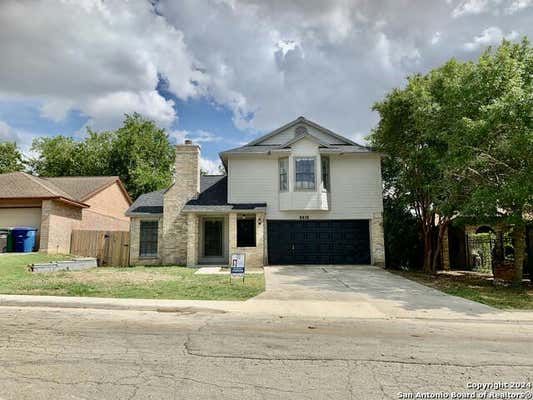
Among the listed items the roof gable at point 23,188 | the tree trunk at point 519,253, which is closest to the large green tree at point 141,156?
the roof gable at point 23,188

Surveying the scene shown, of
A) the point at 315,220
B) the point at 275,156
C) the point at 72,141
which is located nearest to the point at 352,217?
the point at 315,220

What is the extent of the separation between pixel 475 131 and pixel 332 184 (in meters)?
8.35

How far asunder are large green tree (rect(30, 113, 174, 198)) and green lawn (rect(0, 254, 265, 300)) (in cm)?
2417

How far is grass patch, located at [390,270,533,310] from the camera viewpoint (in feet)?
31.3

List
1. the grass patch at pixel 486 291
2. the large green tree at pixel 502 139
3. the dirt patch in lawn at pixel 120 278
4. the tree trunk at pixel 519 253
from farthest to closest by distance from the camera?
1. the tree trunk at pixel 519 253
2. the dirt patch in lawn at pixel 120 278
3. the large green tree at pixel 502 139
4. the grass patch at pixel 486 291

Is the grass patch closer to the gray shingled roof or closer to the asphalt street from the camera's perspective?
the asphalt street

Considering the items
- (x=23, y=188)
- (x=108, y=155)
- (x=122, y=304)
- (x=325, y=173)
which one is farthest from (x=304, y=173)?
(x=108, y=155)

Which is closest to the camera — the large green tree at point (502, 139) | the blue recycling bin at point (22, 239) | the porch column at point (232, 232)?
the large green tree at point (502, 139)

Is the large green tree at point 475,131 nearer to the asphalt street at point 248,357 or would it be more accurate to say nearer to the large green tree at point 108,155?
the asphalt street at point 248,357

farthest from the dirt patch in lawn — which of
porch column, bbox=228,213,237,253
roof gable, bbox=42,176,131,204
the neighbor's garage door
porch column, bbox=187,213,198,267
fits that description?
roof gable, bbox=42,176,131,204

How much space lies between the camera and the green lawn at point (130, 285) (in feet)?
32.5

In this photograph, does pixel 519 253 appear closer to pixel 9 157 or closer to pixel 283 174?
pixel 283 174

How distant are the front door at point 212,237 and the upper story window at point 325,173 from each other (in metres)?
6.27

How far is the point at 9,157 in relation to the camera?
125 feet
